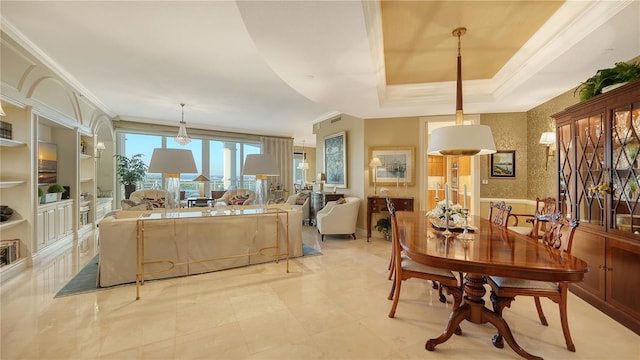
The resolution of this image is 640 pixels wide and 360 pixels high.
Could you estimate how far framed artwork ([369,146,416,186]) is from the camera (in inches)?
210

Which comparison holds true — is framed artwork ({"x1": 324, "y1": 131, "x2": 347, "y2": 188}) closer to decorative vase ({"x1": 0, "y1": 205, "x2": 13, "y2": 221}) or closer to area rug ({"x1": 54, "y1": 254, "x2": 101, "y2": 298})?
area rug ({"x1": 54, "y1": 254, "x2": 101, "y2": 298})

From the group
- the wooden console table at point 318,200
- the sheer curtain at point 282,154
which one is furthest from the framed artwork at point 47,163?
the sheer curtain at point 282,154

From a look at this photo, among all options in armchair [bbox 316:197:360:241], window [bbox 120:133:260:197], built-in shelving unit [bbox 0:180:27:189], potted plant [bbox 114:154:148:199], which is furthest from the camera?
window [bbox 120:133:260:197]

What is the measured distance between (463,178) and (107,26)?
272 inches

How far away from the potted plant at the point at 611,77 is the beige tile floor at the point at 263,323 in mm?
2110

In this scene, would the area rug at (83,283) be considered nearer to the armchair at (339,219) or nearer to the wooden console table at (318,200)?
the armchair at (339,219)

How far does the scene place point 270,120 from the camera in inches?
288

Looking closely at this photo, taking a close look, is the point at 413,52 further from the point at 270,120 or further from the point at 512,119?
the point at 270,120

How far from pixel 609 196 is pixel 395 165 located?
3.22 meters

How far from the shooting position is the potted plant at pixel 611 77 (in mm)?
2292

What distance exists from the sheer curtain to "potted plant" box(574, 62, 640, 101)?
7602 mm

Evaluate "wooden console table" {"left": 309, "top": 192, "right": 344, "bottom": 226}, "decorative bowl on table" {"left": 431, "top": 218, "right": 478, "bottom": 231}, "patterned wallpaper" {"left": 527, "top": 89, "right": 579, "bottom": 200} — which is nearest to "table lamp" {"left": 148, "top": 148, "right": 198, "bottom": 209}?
"decorative bowl on table" {"left": 431, "top": 218, "right": 478, "bottom": 231}

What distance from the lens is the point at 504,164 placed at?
4.80 m

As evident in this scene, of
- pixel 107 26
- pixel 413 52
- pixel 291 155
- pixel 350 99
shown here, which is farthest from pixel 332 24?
pixel 291 155
